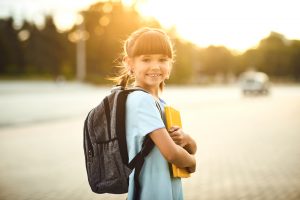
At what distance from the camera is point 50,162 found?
7.12 metres

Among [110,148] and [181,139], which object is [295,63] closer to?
[181,139]

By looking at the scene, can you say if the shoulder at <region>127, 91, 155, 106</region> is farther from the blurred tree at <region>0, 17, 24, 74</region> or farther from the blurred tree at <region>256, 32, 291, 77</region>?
the blurred tree at <region>256, 32, 291, 77</region>

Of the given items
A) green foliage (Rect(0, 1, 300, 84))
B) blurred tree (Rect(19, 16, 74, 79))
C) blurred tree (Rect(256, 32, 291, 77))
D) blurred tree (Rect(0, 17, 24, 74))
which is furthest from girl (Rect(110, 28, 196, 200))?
blurred tree (Rect(256, 32, 291, 77))

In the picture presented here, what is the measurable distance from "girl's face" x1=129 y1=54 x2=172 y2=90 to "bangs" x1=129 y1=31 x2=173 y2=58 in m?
0.03

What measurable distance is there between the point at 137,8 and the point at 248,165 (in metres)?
60.0

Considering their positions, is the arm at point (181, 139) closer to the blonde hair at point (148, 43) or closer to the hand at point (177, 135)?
the hand at point (177, 135)

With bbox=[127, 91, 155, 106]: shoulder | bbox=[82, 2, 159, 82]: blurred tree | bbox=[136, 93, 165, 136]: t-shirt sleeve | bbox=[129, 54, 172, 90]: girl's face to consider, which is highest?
bbox=[82, 2, 159, 82]: blurred tree

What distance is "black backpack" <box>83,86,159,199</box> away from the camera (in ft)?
6.57

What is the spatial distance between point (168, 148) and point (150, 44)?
53cm

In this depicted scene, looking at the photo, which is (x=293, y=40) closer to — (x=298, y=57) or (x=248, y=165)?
(x=298, y=57)

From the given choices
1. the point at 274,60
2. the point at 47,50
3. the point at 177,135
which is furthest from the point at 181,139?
the point at 274,60

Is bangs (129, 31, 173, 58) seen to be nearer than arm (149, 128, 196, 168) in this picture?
No

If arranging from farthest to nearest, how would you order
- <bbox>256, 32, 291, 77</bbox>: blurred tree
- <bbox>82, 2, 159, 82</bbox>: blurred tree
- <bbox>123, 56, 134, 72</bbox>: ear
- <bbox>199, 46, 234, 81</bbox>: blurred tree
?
<bbox>199, 46, 234, 81</bbox>: blurred tree
<bbox>256, 32, 291, 77</bbox>: blurred tree
<bbox>82, 2, 159, 82</bbox>: blurred tree
<bbox>123, 56, 134, 72</bbox>: ear

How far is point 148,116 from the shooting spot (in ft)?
6.26
